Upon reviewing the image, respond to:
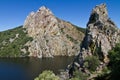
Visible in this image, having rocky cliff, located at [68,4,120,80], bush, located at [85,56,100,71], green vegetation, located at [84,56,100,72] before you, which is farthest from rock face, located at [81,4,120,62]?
green vegetation, located at [84,56,100,72]

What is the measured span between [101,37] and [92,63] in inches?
1027

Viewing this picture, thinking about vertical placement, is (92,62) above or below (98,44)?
below

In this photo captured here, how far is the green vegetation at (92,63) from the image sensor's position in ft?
523

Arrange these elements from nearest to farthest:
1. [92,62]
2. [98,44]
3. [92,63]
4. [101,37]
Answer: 1. [92,63]
2. [92,62]
3. [98,44]
4. [101,37]

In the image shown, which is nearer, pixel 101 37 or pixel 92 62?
pixel 92 62

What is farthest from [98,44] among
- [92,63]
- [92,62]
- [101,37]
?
[92,63]

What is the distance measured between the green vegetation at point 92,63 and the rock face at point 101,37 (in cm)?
589

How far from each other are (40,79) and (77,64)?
88.0 metres

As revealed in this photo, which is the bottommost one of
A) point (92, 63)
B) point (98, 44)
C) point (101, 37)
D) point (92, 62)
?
point (92, 63)

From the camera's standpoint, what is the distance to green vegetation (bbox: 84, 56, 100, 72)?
159 meters

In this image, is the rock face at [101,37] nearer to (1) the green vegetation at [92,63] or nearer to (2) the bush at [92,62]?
(2) the bush at [92,62]

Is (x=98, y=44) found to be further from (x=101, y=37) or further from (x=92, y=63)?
(x=92, y=63)

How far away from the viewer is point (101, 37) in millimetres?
178625

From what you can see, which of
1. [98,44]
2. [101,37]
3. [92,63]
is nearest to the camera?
A: [92,63]
